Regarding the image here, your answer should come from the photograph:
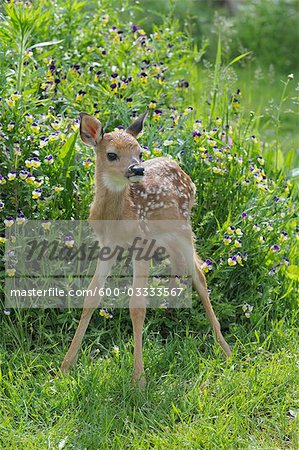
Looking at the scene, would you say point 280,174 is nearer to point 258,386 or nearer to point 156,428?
point 258,386

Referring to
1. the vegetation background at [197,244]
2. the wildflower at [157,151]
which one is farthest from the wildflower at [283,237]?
the wildflower at [157,151]

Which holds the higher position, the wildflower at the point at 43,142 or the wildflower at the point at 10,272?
the wildflower at the point at 43,142

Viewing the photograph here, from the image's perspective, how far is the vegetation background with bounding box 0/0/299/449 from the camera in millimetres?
4254

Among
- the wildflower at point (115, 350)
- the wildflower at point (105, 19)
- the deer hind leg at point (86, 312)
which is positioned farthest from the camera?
the wildflower at point (105, 19)

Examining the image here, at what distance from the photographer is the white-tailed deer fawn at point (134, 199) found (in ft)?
13.8

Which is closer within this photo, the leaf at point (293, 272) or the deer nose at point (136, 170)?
the deer nose at point (136, 170)

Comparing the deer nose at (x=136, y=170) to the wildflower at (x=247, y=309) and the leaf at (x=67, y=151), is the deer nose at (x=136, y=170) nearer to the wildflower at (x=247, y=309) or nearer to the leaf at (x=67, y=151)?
the leaf at (x=67, y=151)

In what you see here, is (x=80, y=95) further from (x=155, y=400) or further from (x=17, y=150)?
(x=155, y=400)

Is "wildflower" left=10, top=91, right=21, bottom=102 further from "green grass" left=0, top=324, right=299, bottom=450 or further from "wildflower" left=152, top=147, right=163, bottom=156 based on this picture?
"green grass" left=0, top=324, right=299, bottom=450

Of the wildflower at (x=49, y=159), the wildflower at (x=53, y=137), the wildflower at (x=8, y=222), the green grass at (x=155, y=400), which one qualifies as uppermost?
the wildflower at (x=53, y=137)

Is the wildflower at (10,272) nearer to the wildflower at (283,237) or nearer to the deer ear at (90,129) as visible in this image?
the deer ear at (90,129)

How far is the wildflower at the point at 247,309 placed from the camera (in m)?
5.03

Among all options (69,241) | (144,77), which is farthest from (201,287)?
(144,77)

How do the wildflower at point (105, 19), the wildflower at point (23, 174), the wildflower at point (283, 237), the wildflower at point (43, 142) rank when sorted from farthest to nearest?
1. the wildflower at point (105, 19)
2. the wildflower at point (283, 237)
3. the wildflower at point (43, 142)
4. the wildflower at point (23, 174)
